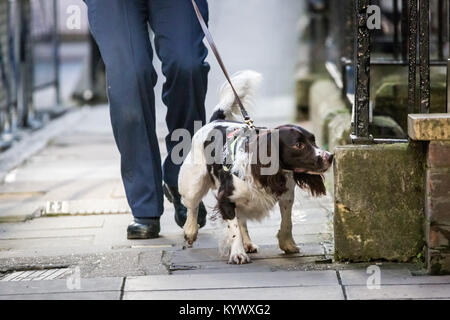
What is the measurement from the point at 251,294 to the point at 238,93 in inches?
55.9

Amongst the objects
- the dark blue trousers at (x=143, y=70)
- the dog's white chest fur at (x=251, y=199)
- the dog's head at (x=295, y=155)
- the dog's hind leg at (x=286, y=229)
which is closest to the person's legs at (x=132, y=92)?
the dark blue trousers at (x=143, y=70)

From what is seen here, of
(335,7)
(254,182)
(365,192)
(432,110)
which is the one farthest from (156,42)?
(335,7)

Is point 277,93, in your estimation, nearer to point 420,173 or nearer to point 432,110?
point 432,110

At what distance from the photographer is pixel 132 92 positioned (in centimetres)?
473

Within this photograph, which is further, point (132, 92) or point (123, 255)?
point (132, 92)

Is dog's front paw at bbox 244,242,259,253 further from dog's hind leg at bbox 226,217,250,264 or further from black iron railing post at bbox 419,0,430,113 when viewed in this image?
black iron railing post at bbox 419,0,430,113

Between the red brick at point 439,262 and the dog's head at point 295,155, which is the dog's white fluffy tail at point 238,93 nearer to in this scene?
the dog's head at point 295,155

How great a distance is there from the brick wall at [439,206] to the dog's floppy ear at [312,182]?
1.69ft

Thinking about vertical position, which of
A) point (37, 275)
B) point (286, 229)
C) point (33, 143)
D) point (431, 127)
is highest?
point (431, 127)

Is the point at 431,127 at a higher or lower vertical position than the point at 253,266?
higher

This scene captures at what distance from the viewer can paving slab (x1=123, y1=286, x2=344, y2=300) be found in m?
3.62

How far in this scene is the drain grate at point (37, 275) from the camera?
13.4 ft

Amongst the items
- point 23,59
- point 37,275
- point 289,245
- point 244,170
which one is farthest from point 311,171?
point 23,59

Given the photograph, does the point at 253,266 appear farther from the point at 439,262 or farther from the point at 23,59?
the point at 23,59
